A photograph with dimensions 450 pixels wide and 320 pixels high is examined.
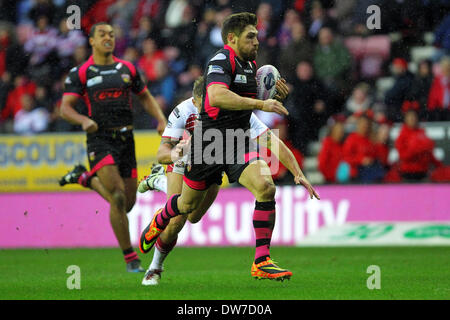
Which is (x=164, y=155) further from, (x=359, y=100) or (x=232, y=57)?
(x=359, y=100)

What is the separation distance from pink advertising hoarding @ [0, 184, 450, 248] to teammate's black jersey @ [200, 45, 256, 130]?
257 inches

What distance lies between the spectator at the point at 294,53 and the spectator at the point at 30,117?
4570 mm

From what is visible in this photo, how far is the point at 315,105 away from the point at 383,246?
103 inches

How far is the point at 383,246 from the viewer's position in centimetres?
1355

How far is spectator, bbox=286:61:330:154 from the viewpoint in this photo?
47.7 ft

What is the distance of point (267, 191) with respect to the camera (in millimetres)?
7320

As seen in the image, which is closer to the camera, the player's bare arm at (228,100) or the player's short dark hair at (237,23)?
the player's bare arm at (228,100)

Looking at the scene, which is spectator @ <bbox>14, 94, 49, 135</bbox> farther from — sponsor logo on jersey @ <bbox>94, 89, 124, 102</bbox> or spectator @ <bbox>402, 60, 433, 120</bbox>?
spectator @ <bbox>402, 60, 433, 120</bbox>

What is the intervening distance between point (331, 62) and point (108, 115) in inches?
229

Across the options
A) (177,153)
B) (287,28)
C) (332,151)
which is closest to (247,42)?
(177,153)

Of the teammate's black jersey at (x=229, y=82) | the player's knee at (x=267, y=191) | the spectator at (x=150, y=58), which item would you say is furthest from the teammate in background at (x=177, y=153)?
the spectator at (x=150, y=58)

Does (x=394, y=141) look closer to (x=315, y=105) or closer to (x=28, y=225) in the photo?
(x=315, y=105)

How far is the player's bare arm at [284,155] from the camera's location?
297 inches

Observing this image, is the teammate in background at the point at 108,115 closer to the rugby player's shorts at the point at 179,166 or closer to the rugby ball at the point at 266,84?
the rugby player's shorts at the point at 179,166
